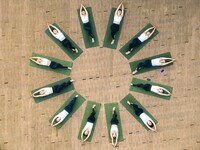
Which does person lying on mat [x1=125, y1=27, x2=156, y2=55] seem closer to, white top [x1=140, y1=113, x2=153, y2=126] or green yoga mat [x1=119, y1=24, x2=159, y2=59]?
green yoga mat [x1=119, y1=24, x2=159, y2=59]

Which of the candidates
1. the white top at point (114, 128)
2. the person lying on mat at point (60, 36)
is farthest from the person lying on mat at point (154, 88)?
the person lying on mat at point (60, 36)

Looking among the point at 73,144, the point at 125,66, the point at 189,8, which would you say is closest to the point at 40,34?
the point at 125,66

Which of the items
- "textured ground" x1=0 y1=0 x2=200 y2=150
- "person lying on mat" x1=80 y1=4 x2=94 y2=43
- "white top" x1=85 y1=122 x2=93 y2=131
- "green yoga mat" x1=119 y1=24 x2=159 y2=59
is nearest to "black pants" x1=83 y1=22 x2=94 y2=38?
"person lying on mat" x1=80 y1=4 x2=94 y2=43

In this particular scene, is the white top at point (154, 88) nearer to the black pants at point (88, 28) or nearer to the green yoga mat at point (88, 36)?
the green yoga mat at point (88, 36)

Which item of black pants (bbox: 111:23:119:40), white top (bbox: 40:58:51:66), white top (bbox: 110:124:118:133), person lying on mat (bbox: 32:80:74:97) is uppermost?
black pants (bbox: 111:23:119:40)

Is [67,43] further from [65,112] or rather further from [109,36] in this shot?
[65,112]

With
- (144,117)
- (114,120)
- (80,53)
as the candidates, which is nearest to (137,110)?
(144,117)
